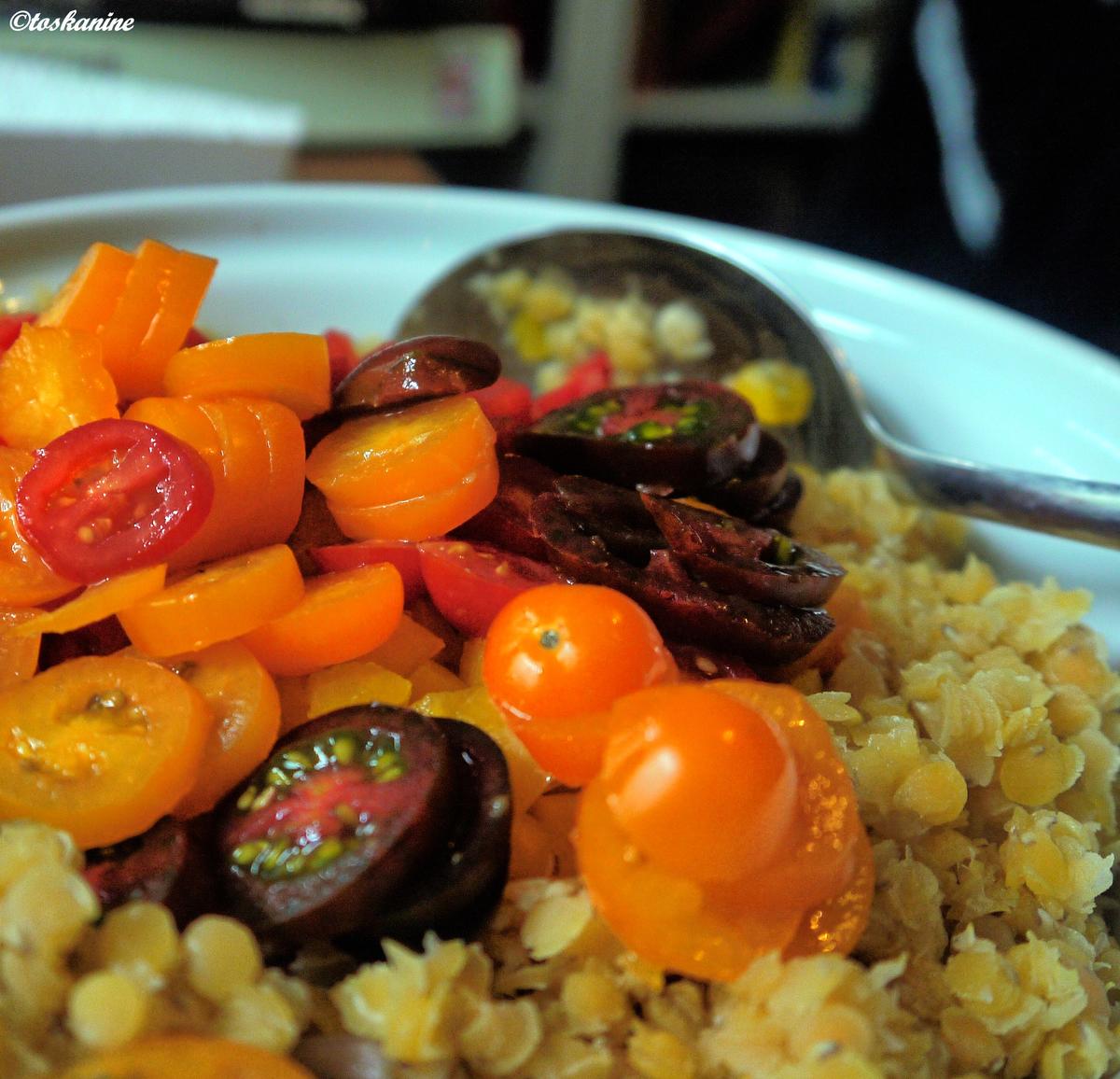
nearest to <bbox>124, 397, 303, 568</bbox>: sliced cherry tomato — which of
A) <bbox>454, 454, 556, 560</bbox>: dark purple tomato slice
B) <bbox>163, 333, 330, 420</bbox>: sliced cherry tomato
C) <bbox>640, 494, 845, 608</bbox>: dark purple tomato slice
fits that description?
<bbox>163, 333, 330, 420</bbox>: sliced cherry tomato

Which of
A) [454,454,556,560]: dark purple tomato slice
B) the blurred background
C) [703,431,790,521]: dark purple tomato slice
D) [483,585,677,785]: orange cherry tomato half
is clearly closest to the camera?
[483,585,677,785]: orange cherry tomato half

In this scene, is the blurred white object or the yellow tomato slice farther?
the blurred white object

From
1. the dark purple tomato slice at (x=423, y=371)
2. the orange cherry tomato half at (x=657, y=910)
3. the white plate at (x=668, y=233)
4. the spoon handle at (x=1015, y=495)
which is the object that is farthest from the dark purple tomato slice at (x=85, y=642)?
the spoon handle at (x=1015, y=495)

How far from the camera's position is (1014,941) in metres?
1.27

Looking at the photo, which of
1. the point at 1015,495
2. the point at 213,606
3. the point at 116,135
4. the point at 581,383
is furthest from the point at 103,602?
the point at 116,135

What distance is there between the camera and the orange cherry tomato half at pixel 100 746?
1060 millimetres

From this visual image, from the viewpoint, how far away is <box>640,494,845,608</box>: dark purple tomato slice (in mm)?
1351

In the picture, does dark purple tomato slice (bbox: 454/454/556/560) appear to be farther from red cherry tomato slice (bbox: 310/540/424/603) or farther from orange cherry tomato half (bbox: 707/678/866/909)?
orange cherry tomato half (bbox: 707/678/866/909)

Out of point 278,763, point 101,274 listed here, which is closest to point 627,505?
point 278,763

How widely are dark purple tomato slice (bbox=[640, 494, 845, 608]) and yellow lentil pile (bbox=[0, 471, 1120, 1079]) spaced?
5.7 inches

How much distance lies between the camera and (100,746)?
111 cm

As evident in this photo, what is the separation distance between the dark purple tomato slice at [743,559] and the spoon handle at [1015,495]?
0.57m

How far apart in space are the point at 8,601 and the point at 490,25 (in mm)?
4142

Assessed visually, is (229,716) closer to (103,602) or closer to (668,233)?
(103,602)
